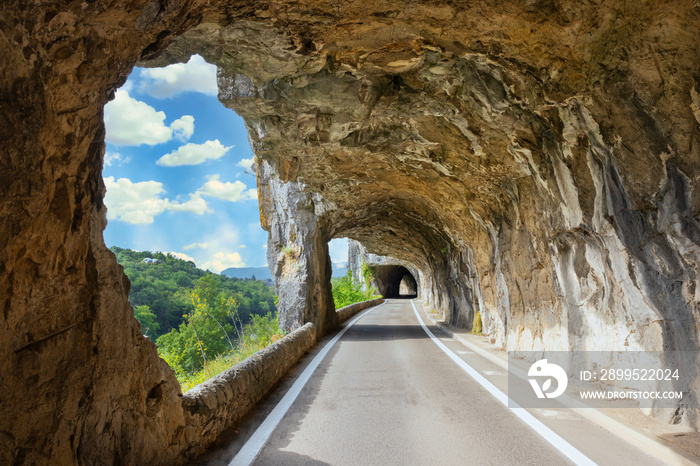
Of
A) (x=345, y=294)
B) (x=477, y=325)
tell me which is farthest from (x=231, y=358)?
(x=345, y=294)

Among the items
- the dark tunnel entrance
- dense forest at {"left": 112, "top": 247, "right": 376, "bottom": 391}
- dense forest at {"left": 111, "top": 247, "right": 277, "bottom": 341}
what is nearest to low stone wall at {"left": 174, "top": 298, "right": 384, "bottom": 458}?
dense forest at {"left": 112, "top": 247, "right": 376, "bottom": 391}

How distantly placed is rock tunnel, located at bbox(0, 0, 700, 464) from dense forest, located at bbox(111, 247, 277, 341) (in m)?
29.2

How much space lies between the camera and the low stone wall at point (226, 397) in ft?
14.6

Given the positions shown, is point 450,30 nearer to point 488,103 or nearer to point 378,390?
point 488,103

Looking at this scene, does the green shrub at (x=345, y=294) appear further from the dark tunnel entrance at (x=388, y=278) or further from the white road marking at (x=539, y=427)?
the white road marking at (x=539, y=427)

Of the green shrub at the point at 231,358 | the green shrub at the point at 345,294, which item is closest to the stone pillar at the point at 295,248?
the green shrub at the point at 231,358

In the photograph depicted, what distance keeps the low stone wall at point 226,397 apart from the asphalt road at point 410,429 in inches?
7.6

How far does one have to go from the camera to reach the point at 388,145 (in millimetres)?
10992

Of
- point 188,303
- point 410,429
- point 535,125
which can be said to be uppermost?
point 535,125

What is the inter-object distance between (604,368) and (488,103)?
14.2 ft

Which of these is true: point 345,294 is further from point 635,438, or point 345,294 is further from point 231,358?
point 635,438

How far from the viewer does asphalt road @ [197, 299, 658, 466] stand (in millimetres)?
4332

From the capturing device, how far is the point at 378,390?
7363 mm

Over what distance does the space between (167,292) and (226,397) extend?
45867 mm
